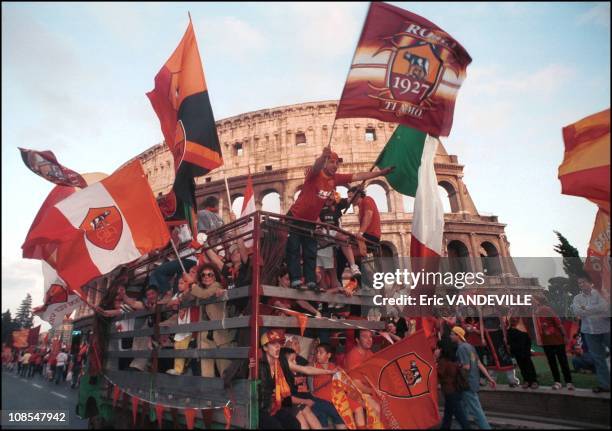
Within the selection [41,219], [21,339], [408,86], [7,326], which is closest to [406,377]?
[408,86]

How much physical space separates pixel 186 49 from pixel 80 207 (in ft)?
13.4

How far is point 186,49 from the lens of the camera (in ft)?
25.4

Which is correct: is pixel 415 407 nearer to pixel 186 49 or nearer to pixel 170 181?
pixel 186 49

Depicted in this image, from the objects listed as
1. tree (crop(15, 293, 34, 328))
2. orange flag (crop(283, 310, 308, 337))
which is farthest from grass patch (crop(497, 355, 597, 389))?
tree (crop(15, 293, 34, 328))

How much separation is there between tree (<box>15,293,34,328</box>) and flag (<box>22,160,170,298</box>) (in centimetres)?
9533

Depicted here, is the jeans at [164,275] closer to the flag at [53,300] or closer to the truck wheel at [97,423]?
the truck wheel at [97,423]

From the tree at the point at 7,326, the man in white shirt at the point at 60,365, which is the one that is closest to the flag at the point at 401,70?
the man in white shirt at the point at 60,365

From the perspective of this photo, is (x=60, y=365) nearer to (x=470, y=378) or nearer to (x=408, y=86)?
(x=470, y=378)

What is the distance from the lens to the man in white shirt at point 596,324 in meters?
4.98

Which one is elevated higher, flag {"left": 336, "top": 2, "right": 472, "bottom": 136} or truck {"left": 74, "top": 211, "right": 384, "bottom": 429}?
flag {"left": 336, "top": 2, "right": 472, "bottom": 136}

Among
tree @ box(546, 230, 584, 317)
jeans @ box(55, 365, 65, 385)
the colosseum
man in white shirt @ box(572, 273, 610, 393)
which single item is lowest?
jeans @ box(55, 365, 65, 385)

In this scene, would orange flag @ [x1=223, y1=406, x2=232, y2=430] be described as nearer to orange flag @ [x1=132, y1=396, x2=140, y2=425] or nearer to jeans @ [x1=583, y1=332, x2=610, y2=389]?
orange flag @ [x1=132, y1=396, x2=140, y2=425]

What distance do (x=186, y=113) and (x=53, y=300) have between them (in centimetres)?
629

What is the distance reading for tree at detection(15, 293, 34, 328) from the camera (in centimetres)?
7962
